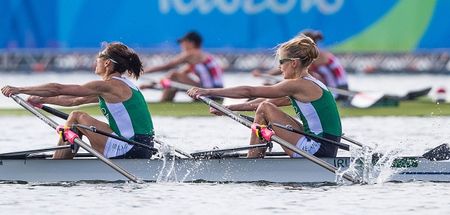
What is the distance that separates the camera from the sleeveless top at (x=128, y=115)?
52.5 ft

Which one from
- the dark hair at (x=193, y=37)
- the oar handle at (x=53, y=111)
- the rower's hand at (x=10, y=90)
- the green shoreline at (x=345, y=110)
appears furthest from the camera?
the dark hair at (x=193, y=37)

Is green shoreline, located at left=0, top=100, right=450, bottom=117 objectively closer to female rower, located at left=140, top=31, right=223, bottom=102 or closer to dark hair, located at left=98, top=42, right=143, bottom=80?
female rower, located at left=140, top=31, right=223, bottom=102

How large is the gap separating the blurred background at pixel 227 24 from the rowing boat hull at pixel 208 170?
27015 mm

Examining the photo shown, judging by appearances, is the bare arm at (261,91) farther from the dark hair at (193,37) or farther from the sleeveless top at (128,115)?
the dark hair at (193,37)

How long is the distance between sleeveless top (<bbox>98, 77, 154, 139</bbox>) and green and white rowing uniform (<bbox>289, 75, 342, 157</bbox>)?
1607mm

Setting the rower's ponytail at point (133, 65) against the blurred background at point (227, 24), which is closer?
the rower's ponytail at point (133, 65)

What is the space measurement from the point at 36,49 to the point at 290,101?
1096 inches

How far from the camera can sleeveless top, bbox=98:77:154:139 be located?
16.0 m

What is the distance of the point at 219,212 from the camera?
45.8ft

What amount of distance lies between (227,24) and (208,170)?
2758cm

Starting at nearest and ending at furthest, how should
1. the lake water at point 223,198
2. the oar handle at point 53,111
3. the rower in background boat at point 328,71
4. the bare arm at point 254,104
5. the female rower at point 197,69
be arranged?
the lake water at point 223,198, the bare arm at point 254,104, the oar handle at point 53,111, the rower in background boat at point 328,71, the female rower at point 197,69

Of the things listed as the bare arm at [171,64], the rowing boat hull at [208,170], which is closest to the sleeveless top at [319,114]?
the rowing boat hull at [208,170]

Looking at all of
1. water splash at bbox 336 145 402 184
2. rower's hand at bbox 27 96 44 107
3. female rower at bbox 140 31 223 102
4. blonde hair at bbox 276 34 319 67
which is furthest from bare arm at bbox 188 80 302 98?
female rower at bbox 140 31 223 102

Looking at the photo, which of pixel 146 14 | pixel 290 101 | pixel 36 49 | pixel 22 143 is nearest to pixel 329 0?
pixel 146 14
